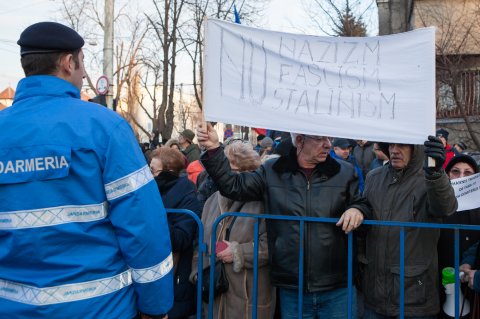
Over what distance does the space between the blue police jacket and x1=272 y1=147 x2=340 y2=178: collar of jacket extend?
1.41 metres

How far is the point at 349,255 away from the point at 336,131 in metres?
0.79

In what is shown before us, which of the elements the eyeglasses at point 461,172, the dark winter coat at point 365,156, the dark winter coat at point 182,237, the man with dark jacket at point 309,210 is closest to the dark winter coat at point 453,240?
the eyeglasses at point 461,172

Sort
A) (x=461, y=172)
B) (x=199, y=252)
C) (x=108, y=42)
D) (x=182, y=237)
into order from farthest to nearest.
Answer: (x=108, y=42) → (x=461, y=172) → (x=182, y=237) → (x=199, y=252)

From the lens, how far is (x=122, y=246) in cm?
225

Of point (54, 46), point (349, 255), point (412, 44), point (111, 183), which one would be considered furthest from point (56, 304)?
point (412, 44)

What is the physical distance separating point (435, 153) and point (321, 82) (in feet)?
2.89

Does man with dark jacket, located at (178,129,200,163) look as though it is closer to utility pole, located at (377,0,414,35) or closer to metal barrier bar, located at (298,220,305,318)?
metal barrier bar, located at (298,220,305,318)

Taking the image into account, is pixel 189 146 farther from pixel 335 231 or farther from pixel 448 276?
pixel 448 276

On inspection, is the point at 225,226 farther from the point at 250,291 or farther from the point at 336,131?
A: the point at 336,131

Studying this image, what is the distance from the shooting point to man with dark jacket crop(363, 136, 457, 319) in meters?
3.41

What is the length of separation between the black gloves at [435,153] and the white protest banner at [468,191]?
2.80 ft

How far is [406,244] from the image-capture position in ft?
11.3

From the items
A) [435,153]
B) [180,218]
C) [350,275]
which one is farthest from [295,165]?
[180,218]

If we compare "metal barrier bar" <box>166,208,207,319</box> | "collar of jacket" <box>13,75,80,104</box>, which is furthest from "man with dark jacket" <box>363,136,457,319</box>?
"collar of jacket" <box>13,75,80,104</box>
